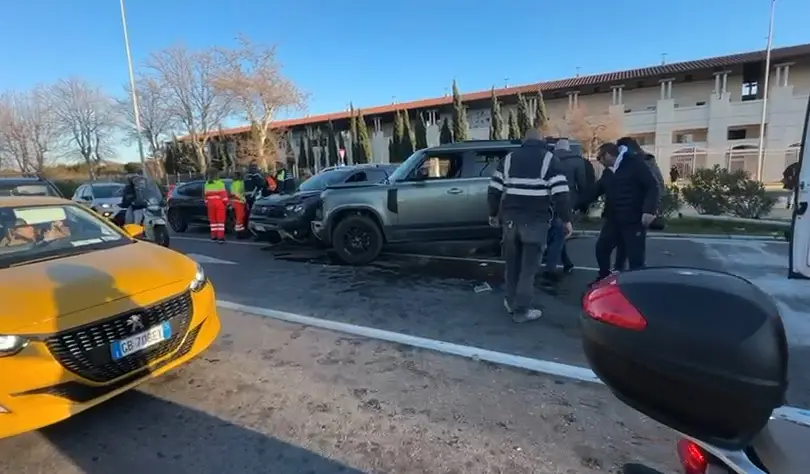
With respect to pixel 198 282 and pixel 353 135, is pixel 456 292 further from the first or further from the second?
pixel 353 135

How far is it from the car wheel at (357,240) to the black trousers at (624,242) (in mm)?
3561

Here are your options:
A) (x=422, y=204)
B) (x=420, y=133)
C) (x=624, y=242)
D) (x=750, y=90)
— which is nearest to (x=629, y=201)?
(x=624, y=242)

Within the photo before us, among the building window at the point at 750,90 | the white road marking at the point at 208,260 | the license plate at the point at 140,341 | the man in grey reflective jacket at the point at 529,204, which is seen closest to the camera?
the license plate at the point at 140,341

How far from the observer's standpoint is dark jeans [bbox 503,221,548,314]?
468cm

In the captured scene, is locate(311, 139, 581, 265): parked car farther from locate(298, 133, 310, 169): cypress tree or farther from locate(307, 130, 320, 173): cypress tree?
locate(298, 133, 310, 169): cypress tree

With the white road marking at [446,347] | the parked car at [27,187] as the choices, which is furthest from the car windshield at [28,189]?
the white road marking at [446,347]

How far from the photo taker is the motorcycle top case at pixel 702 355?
1.18 meters

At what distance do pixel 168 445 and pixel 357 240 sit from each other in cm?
539

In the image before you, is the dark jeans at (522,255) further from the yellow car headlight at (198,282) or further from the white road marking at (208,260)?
the white road marking at (208,260)

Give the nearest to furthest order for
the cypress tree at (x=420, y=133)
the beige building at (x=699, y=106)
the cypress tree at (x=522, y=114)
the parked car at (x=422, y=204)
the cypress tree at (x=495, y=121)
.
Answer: the parked car at (x=422, y=204) → the beige building at (x=699, y=106) → the cypress tree at (x=522, y=114) → the cypress tree at (x=495, y=121) → the cypress tree at (x=420, y=133)

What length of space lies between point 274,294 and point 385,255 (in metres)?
3.02

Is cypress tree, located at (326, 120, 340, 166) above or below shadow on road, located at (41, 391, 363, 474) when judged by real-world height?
above

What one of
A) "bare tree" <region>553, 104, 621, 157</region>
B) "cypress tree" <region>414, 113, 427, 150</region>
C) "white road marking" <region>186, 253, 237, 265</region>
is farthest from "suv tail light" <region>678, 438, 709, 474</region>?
"cypress tree" <region>414, 113, 427, 150</region>

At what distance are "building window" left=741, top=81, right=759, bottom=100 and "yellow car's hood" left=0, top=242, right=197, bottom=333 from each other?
39723 millimetres
